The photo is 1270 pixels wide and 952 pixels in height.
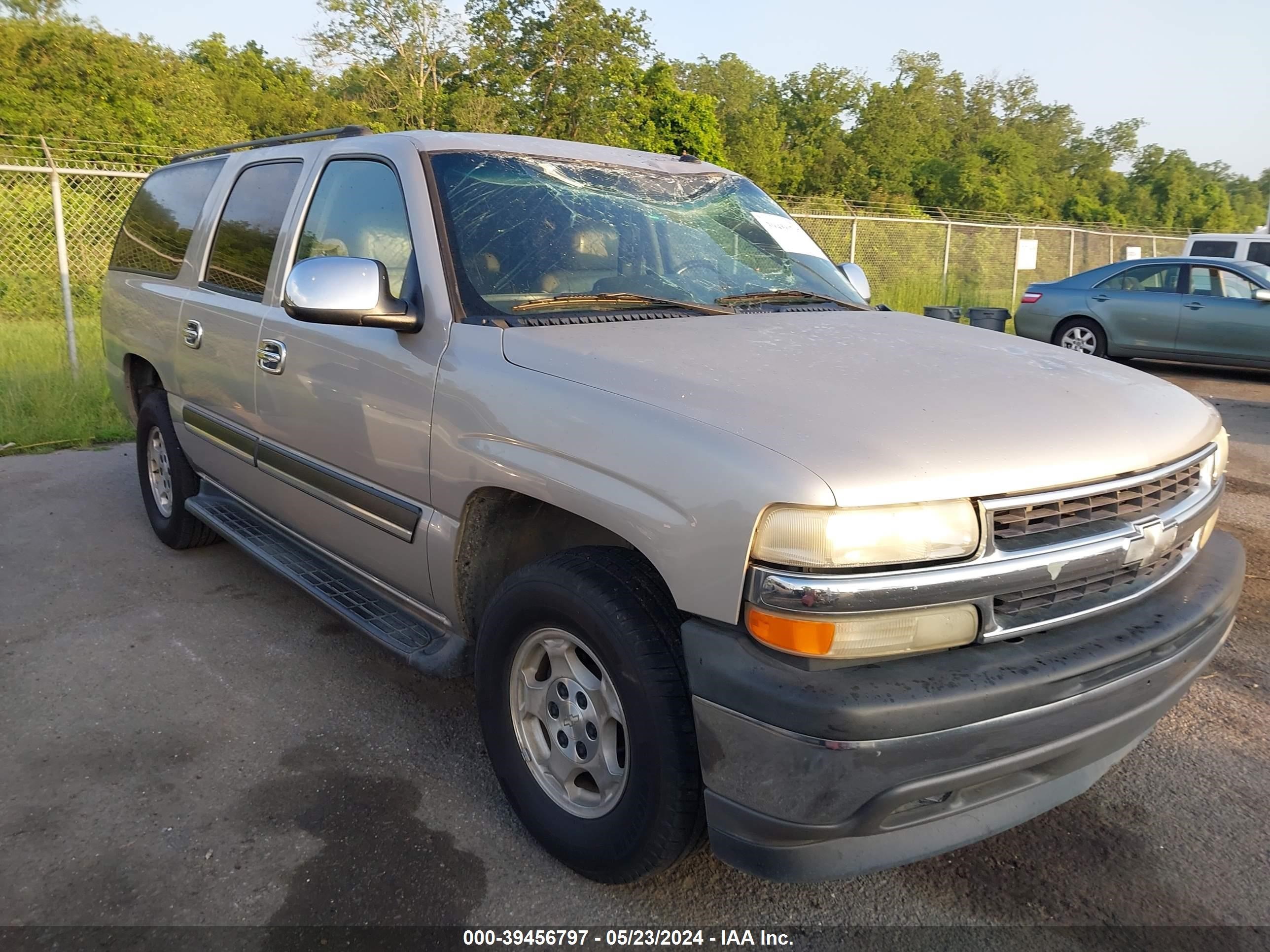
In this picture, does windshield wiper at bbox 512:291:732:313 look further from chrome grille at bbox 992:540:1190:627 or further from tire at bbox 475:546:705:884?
chrome grille at bbox 992:540:1190:627

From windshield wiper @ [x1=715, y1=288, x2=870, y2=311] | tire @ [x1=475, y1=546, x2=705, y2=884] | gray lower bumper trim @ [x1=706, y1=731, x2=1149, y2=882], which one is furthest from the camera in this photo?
windshield wiper @ [x1=715, y1=288, x2=870, y2=311]

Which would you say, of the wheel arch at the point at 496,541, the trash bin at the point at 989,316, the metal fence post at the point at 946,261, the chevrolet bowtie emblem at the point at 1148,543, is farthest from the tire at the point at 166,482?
the metal fence post at the point at 946,261

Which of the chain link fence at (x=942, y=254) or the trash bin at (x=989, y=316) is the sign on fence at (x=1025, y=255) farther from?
the trash bin at (x=989, y=316)

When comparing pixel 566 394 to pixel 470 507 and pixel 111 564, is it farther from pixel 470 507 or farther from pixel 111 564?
pixel 111 564

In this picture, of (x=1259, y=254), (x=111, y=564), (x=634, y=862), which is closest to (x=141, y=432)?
(x=111, y=564)

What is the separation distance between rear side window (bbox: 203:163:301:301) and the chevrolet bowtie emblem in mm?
3142

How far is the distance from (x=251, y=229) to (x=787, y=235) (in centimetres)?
223

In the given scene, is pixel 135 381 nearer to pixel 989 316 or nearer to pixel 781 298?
pixel 781 298

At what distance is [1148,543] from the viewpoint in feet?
7.20

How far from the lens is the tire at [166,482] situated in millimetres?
4668

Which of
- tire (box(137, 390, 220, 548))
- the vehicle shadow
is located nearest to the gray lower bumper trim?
tire (box(137, 390, 220, 548))

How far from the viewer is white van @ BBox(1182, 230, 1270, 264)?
551 inches

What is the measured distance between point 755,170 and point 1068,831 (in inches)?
1429

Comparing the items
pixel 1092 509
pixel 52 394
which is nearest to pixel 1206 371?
pixel 1092 509
